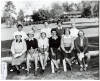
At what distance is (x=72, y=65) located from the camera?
4125mm

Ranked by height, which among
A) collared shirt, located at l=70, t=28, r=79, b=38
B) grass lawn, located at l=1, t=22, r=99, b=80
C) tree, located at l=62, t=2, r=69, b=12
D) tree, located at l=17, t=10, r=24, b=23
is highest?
tree, located at l=62, t=2, r=69, b=12

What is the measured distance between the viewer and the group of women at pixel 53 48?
409 centimetres

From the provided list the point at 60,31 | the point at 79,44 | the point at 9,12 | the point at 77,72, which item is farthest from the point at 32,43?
the point at 77,72

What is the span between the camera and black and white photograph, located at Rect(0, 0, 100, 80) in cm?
408

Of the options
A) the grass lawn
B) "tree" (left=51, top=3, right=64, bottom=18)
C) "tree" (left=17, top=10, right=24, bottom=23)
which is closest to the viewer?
the grass lawn

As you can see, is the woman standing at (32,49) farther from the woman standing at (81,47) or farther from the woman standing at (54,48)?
the woman standing at (81,47)

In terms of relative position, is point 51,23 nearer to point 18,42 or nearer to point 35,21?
point 35,21

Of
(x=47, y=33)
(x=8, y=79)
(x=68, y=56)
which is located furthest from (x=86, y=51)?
(x=8, y=79)

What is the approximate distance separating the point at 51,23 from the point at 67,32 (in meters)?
0.34

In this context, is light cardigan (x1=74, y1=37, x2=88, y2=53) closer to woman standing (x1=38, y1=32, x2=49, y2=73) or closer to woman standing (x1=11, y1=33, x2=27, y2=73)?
woman standing (x1=38, y1=32, x2=49, y2=73)

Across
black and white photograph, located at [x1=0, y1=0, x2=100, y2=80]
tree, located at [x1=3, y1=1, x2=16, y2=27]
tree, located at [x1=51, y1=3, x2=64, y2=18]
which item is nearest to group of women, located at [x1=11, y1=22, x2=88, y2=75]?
black and white photograph, located at [x1=0, y1=0, x2=100, y2=80]

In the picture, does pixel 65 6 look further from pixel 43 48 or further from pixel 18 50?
pixel 18 50

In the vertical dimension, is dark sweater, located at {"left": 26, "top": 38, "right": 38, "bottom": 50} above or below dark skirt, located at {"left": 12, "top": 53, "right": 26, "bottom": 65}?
above

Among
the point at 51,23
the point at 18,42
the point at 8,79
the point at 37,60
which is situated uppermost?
the point at 51,23
